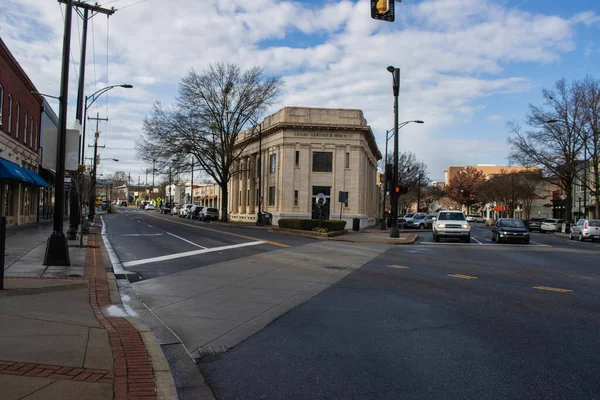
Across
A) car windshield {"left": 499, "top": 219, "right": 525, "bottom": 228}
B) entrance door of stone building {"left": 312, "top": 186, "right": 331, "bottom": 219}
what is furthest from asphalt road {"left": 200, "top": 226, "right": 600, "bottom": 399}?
entrance door of stone building {"left": 312, "top": 186, "right": 331, "bottom": 219}

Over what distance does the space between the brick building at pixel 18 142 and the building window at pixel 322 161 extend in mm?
23402

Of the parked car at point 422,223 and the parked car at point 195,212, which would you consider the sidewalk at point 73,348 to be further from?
the parked car at point 195,212

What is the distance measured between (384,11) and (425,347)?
613 centimetres

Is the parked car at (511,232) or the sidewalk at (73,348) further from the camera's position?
the parked car at (511,232)

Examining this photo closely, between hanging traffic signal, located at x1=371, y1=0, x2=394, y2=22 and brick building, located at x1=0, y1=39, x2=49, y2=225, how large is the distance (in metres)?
21.0

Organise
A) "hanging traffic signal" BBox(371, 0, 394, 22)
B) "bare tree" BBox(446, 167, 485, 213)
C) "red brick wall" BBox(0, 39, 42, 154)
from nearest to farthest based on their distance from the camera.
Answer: "hanging traffic signal" BBox(371, 0, 394, 22) < "red brick wall" BBox(0, 39, 42, 154) < "bare tree" BBox(446, 167, 485, 213)

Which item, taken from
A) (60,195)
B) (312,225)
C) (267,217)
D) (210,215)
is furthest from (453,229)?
(210,215)

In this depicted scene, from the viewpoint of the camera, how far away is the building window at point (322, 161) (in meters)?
47.5

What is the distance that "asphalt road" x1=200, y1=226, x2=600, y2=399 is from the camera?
15.3ft

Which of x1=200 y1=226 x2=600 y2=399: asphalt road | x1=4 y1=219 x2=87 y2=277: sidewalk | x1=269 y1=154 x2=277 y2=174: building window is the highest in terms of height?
x1=269 y1=154 x2=277 y2=174: building window

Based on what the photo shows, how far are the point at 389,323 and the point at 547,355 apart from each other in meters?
2.17

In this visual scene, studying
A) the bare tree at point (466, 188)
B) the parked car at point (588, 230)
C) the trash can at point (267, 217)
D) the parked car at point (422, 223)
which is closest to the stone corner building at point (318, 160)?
the trash can at point (267, 217)

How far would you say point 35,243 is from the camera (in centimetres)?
1831

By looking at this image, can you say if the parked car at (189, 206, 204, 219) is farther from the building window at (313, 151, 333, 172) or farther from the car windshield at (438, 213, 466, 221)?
the car windshield at (438, 213, 466, 221)
